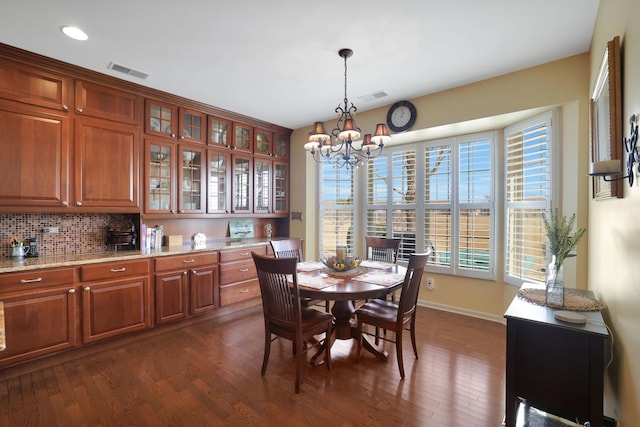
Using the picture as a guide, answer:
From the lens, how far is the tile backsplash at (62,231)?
9.02 ft

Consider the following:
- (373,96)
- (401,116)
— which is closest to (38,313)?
(373,96)

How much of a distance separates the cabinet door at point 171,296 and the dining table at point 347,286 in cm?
141

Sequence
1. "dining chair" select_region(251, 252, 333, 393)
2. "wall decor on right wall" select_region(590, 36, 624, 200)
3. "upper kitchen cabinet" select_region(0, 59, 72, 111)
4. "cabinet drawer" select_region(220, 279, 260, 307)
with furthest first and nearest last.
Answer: "cabinet drawer" select_region(220, 279, 260, 307)
"upper kitchen cabinet" select_region(0, 59, 72, 111)
"dining chair" select_region(251, 252, 333, 393)
"wall decor on right wall" select_region(590, 36, 624, 200)

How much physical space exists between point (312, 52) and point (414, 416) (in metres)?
2.84

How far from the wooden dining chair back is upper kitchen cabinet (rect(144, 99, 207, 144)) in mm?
2523

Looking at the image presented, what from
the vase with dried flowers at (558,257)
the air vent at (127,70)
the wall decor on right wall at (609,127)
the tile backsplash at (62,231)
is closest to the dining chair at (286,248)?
the tile backsplash at (62,231)

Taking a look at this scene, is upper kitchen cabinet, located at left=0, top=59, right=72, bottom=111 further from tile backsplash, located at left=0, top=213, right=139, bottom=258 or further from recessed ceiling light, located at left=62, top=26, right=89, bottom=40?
tile backsplash, located at left=0, top=213, right=139, bottom=258

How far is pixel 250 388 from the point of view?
2.21 m

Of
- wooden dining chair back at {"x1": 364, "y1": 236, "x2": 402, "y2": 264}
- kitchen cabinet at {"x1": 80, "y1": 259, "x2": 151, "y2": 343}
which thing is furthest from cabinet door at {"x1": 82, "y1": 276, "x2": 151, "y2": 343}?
wooden dining chair back at {"x1": 364, "y1": 236, "x2": 402, "y2": 264}

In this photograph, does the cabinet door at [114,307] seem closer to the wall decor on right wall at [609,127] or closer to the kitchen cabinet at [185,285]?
the kitchen cabinet at [185,285]

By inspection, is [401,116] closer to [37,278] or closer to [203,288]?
[203,288]

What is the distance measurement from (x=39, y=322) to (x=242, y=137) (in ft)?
9.79

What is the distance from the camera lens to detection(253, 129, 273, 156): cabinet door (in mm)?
4488

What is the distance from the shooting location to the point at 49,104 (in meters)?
2.66
